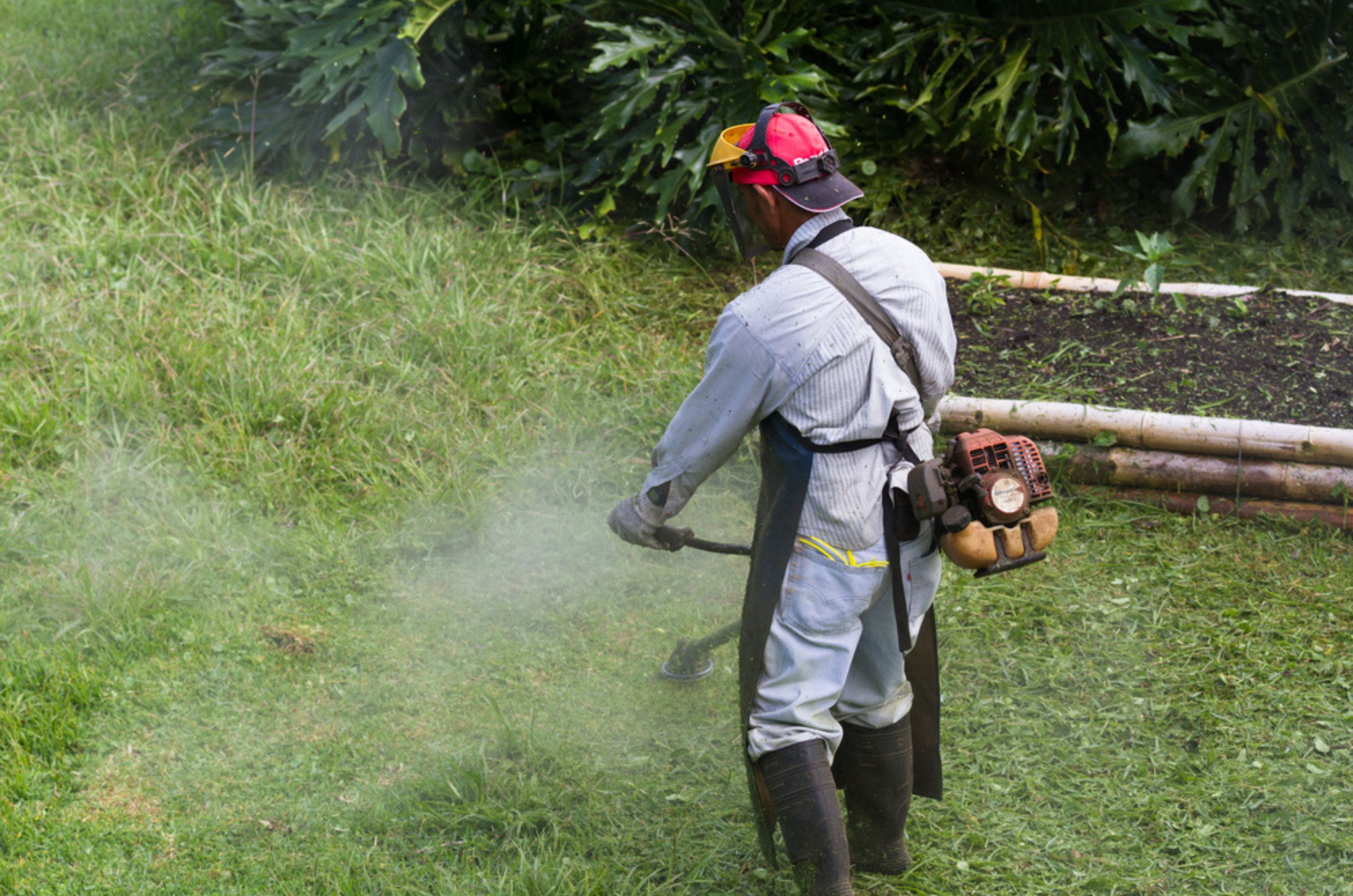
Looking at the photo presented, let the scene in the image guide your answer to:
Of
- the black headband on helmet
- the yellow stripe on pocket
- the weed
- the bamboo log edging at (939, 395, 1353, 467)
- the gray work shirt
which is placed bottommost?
the bamboo log edging at (939, 395, 1353, 467)

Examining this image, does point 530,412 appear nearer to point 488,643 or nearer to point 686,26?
point 488,643

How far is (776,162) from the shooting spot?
2701 millimetres

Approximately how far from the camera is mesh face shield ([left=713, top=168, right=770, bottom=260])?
280 cm

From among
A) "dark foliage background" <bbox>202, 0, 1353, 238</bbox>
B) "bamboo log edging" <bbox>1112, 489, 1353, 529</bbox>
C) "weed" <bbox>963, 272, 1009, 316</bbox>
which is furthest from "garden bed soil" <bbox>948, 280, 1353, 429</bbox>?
"dark foliage background" <bbox>202, 0, 1353, 238</bbox>

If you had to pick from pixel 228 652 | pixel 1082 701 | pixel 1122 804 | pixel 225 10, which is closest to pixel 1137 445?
pixel 1082 701

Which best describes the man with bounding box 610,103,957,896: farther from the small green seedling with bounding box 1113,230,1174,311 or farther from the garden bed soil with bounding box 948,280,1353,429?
the small green seedling with bounding box 1113,230,1174,311

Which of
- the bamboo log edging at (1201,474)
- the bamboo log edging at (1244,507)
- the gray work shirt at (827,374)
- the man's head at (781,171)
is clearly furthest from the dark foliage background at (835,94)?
the gray work shirt at (827,374)

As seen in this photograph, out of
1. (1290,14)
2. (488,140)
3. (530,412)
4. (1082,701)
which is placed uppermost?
(1290,14)

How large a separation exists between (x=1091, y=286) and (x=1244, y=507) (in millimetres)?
1535

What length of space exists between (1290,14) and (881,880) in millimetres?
5176

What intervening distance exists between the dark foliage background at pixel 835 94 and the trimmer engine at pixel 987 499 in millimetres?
3538

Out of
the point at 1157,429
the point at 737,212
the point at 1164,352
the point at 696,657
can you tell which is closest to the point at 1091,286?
the point at 1164,352

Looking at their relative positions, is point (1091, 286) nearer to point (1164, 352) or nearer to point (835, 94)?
point (1164, 352)

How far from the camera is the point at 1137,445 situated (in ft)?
15.3
